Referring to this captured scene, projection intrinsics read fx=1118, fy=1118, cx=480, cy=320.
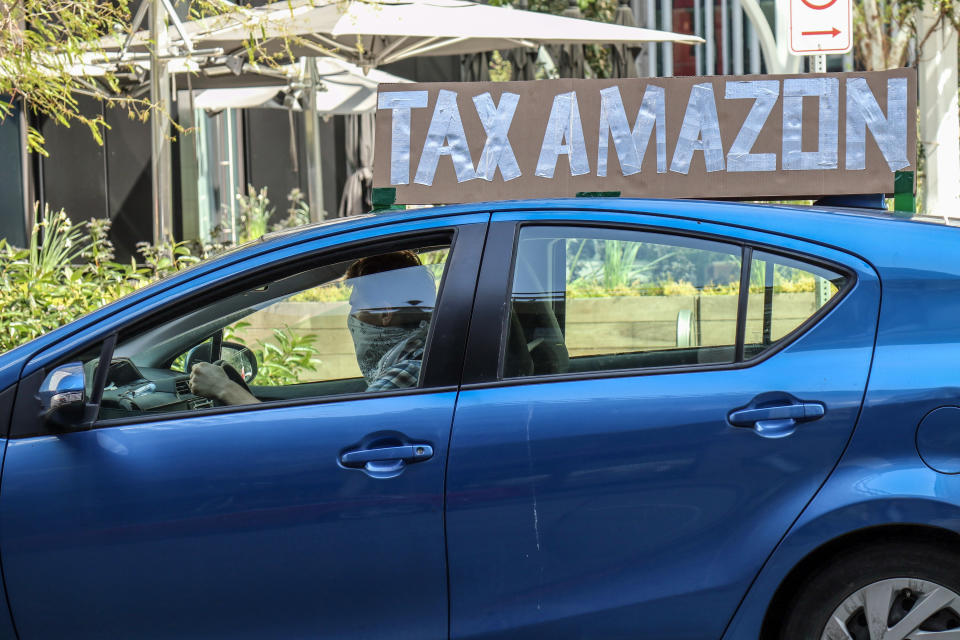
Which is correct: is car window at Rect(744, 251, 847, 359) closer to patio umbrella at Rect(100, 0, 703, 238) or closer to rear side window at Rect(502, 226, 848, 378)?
rear side window at Rect(502, 226, 848, 378)

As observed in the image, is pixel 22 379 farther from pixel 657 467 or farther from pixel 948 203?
pixel 948 203

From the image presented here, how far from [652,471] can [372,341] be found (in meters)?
0.88

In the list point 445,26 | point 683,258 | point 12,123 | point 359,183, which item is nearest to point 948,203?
point 445,26

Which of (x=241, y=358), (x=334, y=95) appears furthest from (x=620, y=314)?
(x=334, y=95)

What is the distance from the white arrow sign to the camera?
4867 millimetres

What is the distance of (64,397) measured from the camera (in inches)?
107

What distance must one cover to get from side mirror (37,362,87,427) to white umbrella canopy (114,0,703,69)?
496 centimetres

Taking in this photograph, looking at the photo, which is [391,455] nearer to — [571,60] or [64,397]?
[64,397]

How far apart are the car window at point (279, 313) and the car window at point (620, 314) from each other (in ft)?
0.78

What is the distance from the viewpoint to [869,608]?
103 inches

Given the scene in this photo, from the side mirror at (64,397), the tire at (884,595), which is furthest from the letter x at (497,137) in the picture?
the tire at (884,595)

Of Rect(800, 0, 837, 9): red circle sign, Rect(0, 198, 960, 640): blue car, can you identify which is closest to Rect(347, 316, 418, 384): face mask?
Rect(0, 198, 960, 640): blue car

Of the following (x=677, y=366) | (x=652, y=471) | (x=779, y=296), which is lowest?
(x=652, y=471)

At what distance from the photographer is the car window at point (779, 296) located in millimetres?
2721
